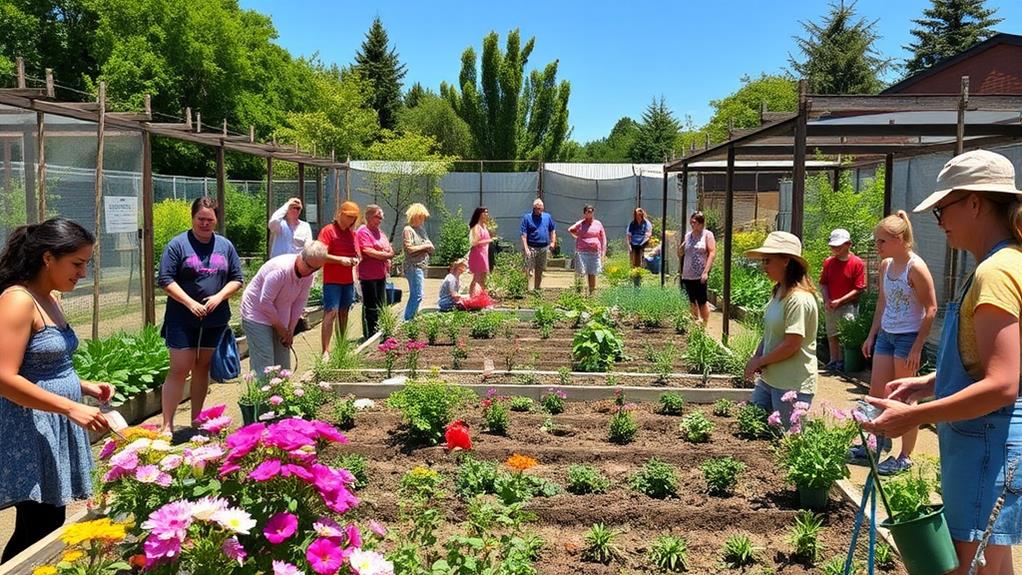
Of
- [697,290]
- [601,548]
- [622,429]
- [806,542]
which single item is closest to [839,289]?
[697,290]

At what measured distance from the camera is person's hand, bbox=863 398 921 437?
2298mm

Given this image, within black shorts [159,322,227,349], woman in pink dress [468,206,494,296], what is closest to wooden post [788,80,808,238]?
black shorts [159,322,227,349]

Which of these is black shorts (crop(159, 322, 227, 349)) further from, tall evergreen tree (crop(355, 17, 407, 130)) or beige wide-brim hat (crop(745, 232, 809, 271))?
tall evergreen tree (crop(355, 17, 407, 130))

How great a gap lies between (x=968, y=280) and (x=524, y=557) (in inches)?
69.1

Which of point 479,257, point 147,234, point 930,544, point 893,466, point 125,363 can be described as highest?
point 147,234

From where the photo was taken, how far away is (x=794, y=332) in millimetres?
4359

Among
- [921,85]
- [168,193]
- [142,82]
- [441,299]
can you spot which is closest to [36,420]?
[441,299]

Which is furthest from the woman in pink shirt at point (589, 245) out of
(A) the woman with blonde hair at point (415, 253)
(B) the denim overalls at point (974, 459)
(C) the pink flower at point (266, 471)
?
(C) the pink flower at point (266, 471)

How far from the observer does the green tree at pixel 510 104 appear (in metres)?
37.4

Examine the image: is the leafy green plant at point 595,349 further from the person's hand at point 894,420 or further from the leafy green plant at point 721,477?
the person's hand at point 894,420

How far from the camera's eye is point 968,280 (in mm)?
2359

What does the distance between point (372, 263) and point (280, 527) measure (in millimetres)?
6840

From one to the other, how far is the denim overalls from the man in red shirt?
20.5 ft

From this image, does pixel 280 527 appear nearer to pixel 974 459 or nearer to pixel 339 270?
pixel 974 459
